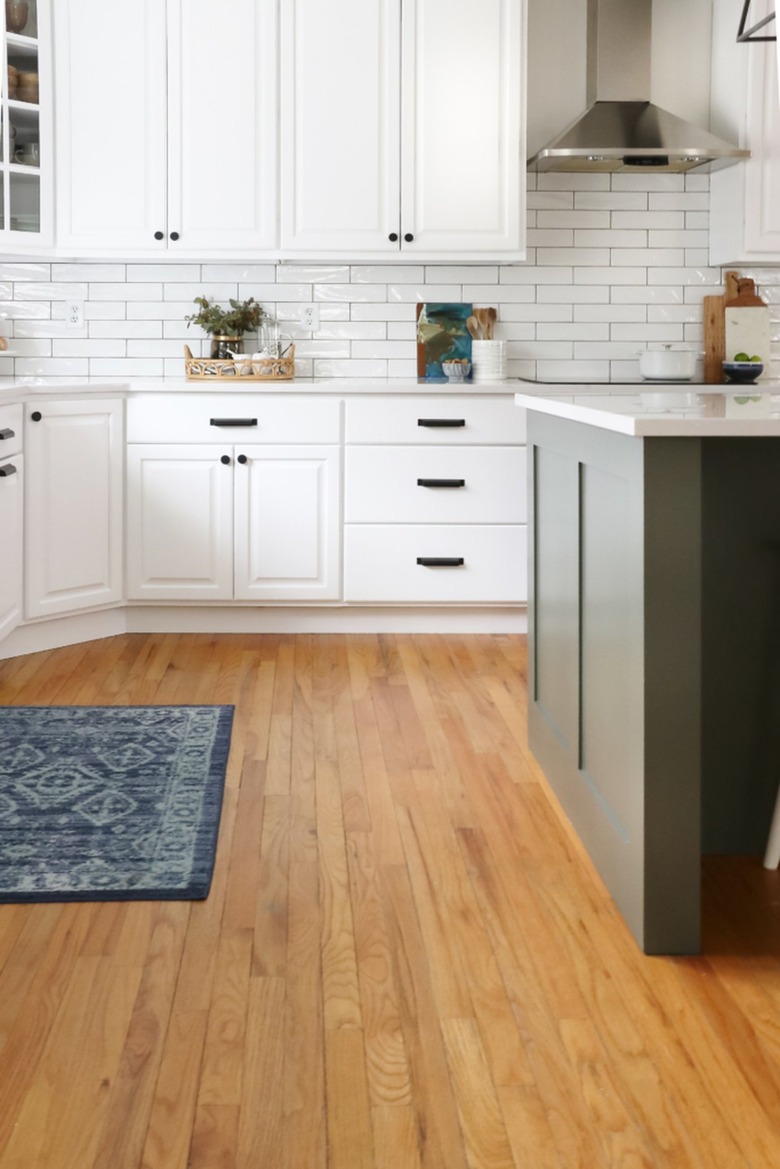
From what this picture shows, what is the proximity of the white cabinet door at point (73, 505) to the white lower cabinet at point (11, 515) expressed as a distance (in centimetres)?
8

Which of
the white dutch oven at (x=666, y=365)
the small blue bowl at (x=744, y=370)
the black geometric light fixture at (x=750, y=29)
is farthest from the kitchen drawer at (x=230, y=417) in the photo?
the black geometric light fixture at (x=750, y=29)

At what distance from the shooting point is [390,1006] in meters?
1.99

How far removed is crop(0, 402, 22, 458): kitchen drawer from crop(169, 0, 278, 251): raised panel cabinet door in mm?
1000

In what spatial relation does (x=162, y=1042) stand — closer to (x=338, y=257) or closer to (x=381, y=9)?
(x=338, y=257)

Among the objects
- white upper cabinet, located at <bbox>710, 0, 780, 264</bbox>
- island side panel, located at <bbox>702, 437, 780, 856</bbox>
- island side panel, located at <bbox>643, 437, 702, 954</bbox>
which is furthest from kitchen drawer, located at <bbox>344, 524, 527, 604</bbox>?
island side panel, located at <bbox>643, 437, 702, 954</bbox>

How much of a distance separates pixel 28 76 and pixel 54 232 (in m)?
0.54

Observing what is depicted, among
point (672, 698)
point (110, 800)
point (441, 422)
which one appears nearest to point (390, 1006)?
point (672, 698)

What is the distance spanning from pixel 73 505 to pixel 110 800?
1893 millimetres

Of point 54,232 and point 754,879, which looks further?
point 54,232

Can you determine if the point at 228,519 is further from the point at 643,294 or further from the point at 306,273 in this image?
the point at 643,294

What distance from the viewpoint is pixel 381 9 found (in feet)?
15.7

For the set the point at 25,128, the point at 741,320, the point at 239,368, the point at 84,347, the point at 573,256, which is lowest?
the point at 239,368

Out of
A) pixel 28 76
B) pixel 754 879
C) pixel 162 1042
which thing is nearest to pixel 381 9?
pixel 28 76


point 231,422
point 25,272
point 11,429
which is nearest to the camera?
point 11,429
